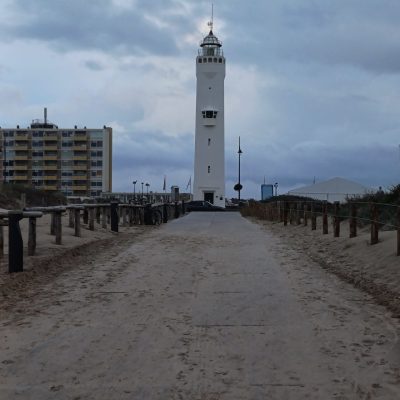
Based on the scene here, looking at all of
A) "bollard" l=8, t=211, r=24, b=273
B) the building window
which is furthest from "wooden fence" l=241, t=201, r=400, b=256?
the building window

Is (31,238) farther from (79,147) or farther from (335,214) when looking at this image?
(79,147)

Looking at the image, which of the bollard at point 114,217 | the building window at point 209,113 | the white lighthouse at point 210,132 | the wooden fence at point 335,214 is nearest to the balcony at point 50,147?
the white lighthouse at point 210,132

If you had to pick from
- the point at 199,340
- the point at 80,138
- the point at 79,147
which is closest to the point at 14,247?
the point at 199,340

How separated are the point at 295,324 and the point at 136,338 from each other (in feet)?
6.02

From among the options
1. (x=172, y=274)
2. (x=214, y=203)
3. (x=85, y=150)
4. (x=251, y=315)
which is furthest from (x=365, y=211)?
(x=85, y=150)

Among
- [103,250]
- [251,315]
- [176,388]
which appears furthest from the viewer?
[103,250]

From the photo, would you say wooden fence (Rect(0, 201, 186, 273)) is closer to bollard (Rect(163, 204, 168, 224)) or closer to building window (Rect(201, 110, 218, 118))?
bollard (Rect(163, 204, 168, 224))

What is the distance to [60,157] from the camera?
11800cm

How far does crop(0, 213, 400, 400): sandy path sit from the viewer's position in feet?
16.5

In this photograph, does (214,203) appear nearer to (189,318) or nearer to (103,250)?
(103,250)

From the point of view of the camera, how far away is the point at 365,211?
20.9 metres

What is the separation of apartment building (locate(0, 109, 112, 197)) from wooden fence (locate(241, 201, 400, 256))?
7257 cm

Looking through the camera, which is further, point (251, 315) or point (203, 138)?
point (203, 138)

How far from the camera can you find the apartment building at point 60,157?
385ft
